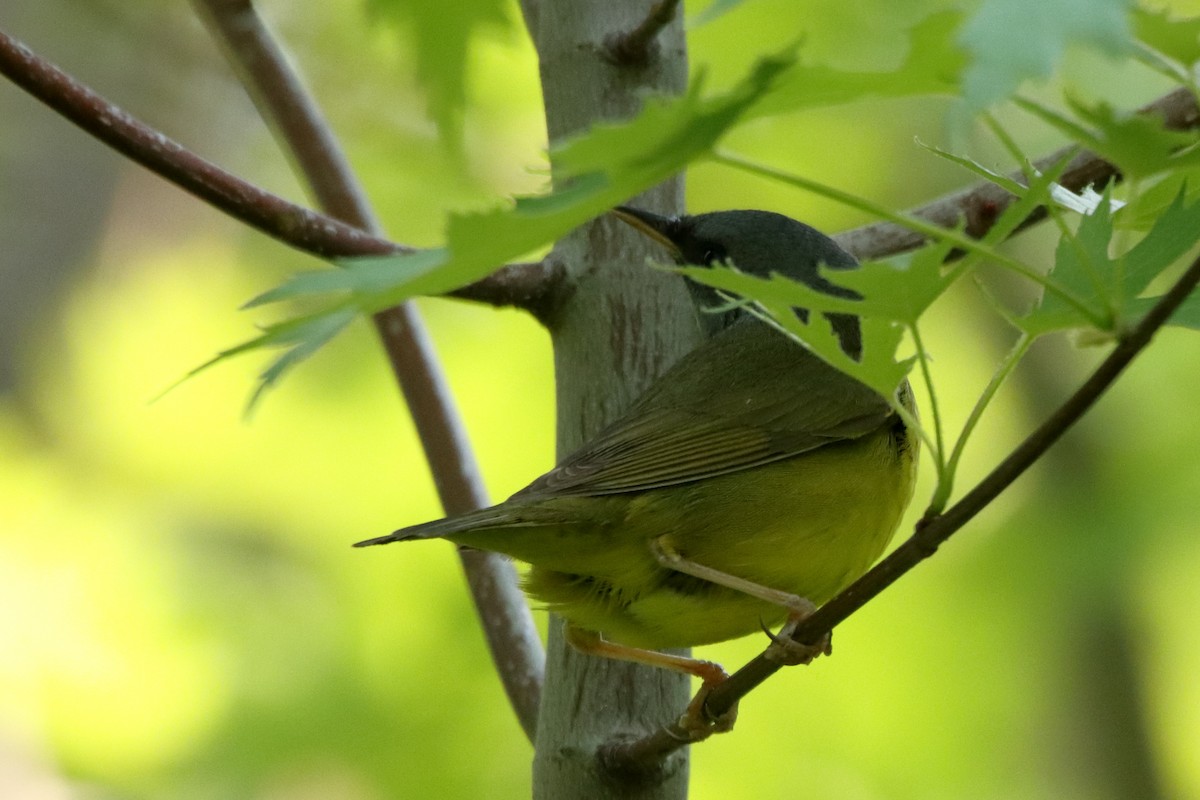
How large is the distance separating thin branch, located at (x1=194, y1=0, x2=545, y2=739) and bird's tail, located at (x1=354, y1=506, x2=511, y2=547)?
0.60 metres

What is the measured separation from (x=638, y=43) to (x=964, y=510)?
1.71 meters

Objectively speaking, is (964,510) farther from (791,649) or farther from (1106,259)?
(791,649)

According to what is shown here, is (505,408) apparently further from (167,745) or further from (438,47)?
(438,47)

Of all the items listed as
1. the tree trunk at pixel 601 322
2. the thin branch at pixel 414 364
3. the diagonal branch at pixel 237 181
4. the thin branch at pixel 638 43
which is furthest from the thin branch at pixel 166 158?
the thin branch at pixel 414 364

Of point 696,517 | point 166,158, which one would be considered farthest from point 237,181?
point 696,517

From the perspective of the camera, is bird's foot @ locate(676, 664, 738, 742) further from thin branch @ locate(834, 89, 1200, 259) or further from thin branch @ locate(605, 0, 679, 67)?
thin branch @ locate(605, 0, 679, 67)

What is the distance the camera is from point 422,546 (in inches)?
A: 208

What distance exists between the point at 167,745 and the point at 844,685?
292 centimetres

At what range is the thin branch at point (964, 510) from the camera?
56.4 inches

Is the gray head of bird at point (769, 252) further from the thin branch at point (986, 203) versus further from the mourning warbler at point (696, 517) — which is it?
the mourning warbler at point (696, 517)

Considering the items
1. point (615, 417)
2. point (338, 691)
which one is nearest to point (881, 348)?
point (615, 417)

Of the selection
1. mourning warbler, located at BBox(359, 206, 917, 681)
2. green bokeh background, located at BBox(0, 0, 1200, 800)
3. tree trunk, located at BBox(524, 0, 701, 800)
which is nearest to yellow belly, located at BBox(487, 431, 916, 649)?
mourning warbler, located at BBox(359, 206, 917, 681)

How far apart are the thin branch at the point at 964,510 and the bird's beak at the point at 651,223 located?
119 cm

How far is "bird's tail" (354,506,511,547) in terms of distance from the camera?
255 centimetres
